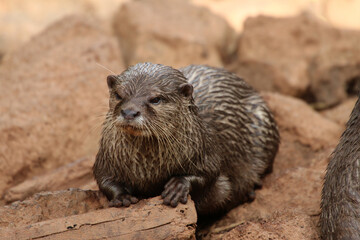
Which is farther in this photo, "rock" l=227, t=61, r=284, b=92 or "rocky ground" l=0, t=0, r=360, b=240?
"rock" l=227, t=61, r=284, b=92

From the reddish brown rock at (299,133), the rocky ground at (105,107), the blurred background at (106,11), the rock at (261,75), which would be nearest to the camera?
the rocky ground at (105,107)

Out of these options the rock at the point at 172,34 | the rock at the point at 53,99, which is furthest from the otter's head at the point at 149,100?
the rock at the point at 172,34

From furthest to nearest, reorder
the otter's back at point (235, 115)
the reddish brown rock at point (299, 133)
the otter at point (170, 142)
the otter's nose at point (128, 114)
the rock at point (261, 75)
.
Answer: the rock at point (261, 75), the reddish brown rock at point (299, 133), the otter's back at point (235, 115), the otter at point (170, 142), the otter's nose at point (128, 114)

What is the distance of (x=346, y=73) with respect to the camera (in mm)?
5969

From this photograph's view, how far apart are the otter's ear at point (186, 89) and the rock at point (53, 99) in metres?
1.35

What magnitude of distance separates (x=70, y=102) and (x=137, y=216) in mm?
2130

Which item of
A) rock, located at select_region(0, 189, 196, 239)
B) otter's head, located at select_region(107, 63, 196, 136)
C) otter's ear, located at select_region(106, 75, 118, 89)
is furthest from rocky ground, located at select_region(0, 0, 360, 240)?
otter's head, located at select_region(107, 63, 196, 136)

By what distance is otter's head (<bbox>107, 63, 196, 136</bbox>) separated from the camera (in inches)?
108

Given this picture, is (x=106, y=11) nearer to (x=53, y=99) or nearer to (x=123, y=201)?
(x=53, y=99)

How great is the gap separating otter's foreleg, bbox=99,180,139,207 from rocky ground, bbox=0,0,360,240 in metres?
0.08

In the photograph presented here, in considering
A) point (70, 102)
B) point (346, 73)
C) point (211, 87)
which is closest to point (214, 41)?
point (346, 73)

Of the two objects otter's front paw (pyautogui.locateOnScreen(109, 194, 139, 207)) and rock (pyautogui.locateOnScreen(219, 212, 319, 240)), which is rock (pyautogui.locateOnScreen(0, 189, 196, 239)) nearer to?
otter's front paw (pyautogui.locateOnScreen(109, 194, 139, 207))

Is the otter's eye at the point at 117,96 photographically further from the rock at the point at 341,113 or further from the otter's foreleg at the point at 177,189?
the rock at the point at 341,113

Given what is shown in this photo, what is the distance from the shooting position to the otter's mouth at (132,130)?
275 cm
